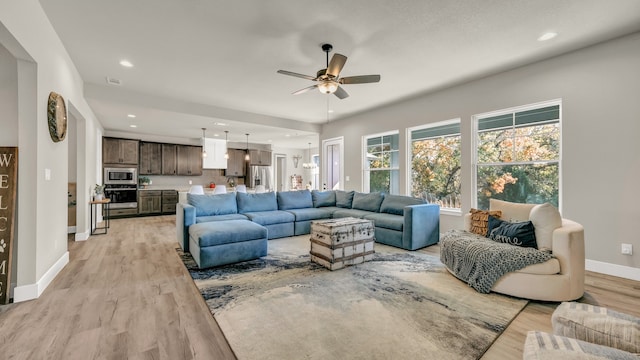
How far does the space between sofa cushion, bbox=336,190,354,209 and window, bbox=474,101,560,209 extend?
2449 millimetres

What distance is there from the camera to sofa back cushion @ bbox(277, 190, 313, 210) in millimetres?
5633

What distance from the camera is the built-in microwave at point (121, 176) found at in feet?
24.4

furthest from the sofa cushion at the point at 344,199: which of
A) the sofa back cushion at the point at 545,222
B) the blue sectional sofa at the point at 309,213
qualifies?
the sofa back cushion at the point at 545,222

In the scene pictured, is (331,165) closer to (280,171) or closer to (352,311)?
(280,171)

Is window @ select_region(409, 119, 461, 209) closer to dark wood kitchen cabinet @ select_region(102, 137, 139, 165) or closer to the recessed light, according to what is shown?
the recessed light

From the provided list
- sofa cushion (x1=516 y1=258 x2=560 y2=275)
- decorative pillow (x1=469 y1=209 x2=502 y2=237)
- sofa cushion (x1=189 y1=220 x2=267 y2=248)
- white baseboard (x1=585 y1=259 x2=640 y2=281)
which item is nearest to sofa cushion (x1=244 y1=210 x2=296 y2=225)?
sofa cushion (x1=189 y1=220 x2=267 y2=248)

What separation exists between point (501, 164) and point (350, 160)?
356 centimetres

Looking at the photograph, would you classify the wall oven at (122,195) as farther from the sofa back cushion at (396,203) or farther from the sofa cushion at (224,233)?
the sofa back cushion at (396,203)

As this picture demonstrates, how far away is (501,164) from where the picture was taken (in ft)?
14.4

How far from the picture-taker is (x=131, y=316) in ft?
7.34

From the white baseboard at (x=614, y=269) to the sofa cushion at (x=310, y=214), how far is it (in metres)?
3.94

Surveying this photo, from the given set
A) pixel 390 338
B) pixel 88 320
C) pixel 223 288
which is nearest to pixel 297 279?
pixel 223 288

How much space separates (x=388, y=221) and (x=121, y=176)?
7454mm

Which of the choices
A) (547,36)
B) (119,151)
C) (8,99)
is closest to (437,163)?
(547,36)
